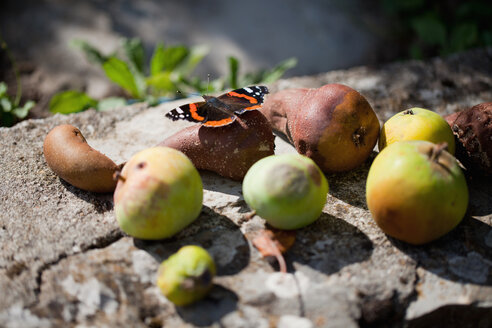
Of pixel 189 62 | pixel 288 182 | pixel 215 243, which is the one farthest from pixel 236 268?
pixel 189 62

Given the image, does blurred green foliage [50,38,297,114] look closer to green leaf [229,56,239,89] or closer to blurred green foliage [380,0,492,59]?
green leaf [229,56,239,89]

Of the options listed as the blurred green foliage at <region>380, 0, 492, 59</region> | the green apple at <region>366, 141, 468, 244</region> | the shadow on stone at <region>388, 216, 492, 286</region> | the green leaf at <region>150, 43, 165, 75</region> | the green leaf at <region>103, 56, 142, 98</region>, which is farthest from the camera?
the blurred green foliage at <region>380, 0, 492, 59</region>

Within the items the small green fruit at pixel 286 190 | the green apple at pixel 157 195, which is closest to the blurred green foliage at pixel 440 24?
the small green fruit at pixel 286 190

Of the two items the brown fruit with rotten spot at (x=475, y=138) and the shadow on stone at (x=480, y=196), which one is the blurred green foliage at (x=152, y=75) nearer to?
the brown fruit with rotten spot at (x=475, y=138)

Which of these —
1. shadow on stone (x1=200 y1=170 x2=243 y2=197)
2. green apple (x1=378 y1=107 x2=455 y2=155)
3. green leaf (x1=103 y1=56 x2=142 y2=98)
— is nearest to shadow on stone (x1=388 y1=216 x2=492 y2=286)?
green apple (x1=378 y1=107 x2=455 y2=155)

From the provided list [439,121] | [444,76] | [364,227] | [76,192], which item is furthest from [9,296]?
[444,76]
